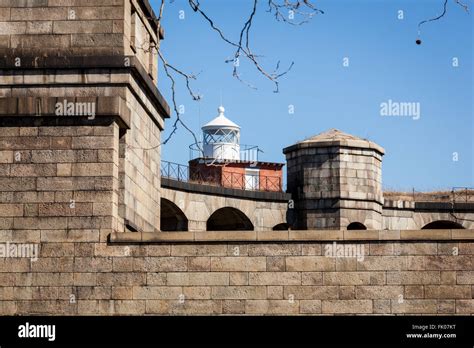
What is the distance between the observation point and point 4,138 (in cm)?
1930

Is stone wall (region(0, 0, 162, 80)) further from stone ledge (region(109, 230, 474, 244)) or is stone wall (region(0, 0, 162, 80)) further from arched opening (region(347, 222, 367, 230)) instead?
arched opening (region(347, 222, 367, 230))

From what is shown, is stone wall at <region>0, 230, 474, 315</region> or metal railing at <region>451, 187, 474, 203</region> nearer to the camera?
stone wall at <region>0, 230, 474, 315</region>

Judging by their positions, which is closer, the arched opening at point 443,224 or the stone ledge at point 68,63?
the stone ledge at point 68,63

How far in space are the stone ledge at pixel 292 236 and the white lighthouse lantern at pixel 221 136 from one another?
4580cm

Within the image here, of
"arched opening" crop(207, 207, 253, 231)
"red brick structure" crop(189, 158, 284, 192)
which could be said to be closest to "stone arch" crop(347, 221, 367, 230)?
"arched opening" crop(207, 207, 253, 231)

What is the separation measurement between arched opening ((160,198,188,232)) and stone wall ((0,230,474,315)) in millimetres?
18412

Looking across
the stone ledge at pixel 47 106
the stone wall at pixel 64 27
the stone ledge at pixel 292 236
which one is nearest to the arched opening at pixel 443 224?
the stone ledge at pixel 292 236

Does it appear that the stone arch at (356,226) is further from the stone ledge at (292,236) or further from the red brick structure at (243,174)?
the stone ledge at (292,236)

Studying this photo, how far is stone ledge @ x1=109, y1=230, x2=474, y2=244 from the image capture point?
18.6 m

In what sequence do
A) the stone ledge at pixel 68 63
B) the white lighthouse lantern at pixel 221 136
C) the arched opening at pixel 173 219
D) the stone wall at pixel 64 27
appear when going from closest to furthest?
the stone ledge at pixel 68 63 < the stone wall at pixel 64 27 < the arched opening at pixel 173 219 < the white lighthouse lantern at pixel 221 136

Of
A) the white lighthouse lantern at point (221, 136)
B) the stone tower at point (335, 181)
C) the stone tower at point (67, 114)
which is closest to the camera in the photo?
the stone tower at point (67, 114)

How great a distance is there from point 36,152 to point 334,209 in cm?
2160

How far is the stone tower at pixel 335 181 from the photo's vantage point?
129 ft
